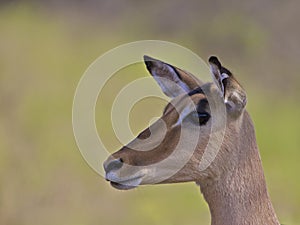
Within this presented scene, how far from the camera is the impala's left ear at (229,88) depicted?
400 centimetres

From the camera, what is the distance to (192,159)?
4148 mm

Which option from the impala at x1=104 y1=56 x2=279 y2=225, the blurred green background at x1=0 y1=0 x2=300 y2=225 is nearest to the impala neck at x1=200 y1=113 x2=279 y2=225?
the impala at x1=104 y1=56 x2=279 y2=225

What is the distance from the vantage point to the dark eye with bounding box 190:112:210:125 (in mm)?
4113

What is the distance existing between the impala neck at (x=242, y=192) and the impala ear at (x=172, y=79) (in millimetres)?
314

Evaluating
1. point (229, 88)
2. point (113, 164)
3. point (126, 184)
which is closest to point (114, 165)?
point (113, 164)

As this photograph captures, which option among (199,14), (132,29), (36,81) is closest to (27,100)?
(36,81)

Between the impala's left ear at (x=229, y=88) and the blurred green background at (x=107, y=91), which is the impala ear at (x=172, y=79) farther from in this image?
the blurred green background at (x=107, y=91)

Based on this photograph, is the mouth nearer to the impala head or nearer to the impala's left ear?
the impala head

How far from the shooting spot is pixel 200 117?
4.13 metres

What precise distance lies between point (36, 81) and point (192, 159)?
Answer: 8.91 m

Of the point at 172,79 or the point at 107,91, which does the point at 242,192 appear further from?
the point at 107,91

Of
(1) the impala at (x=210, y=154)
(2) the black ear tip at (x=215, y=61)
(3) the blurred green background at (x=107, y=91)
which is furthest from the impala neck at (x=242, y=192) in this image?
(3) the blurred green background at (x=107, y=91)

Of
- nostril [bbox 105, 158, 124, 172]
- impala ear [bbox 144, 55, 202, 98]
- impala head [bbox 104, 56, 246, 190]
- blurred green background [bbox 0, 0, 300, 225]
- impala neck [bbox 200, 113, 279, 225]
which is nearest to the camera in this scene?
nostril [bbox 105, 158, 124, 172]

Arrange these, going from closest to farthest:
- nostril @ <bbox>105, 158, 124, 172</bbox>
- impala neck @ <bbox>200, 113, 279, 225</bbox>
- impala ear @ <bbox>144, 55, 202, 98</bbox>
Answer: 1. nostril @ <bbox>105, 158, 124, 172</bbox>
2. impala neck @ <bbox>200, 113, 279, 225</bbox>
3. impala ear @ <bbox>144, 55, 202, 98</bbox>
